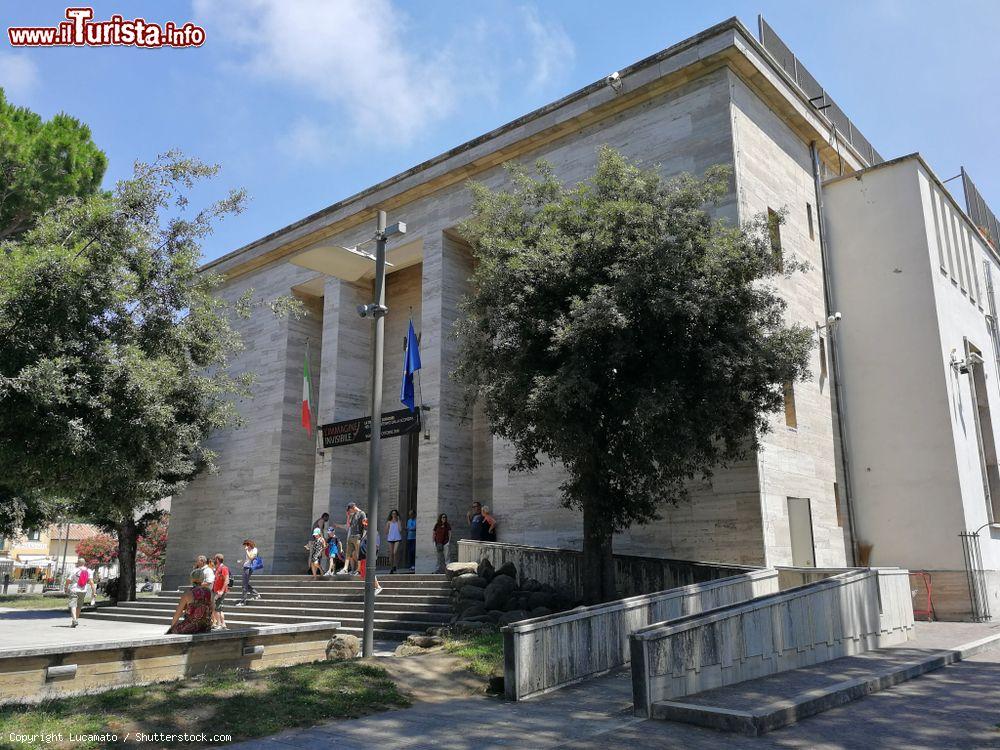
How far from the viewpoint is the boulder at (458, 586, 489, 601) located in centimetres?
1420

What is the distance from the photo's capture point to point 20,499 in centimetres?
2139

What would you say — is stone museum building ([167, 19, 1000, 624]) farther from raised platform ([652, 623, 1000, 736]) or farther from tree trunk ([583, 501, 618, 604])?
raised platform ([652, 623, 1000, 736])

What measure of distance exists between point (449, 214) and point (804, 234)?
33.3ft

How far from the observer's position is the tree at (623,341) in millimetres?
12484

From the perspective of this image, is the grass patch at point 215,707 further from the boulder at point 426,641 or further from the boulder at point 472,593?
the boulder at point 472,593

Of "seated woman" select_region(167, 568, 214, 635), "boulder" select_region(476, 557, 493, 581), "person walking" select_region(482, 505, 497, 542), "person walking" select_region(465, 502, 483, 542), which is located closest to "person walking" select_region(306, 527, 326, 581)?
"person walking" select_region(465, 502, 483, 542)

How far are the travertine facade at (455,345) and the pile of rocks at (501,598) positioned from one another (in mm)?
3253

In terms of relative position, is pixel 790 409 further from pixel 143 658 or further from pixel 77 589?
pixel 77 589

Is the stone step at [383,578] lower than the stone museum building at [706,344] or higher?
lower

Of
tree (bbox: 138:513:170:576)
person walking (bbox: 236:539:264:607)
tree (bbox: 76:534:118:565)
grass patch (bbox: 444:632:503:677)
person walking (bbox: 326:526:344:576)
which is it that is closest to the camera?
grass patch (bbox: 444:632:503:677)

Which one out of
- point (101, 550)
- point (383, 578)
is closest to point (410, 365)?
point (383, 578)

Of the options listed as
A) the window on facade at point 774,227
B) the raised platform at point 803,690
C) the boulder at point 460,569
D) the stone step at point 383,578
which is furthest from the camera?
the window on facade at point 774,227

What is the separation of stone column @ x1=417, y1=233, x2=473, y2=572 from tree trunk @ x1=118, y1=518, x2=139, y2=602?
11.0m

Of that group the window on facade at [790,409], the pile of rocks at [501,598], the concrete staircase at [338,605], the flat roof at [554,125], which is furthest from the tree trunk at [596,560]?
the flat roof at [554,125]
